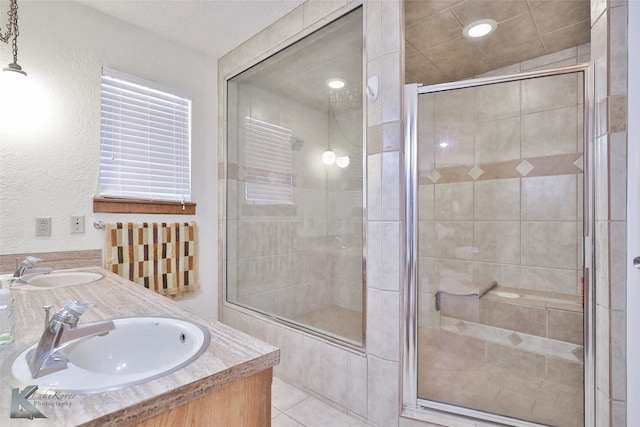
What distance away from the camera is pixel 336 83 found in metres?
1.95

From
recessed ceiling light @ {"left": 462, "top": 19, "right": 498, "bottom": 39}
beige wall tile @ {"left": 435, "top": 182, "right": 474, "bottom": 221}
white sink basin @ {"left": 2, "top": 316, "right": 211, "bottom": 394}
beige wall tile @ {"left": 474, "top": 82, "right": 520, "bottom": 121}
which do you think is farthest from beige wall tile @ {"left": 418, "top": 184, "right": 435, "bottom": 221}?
white sink basin @ {"left": 2, "top": 316, "right": 211, "bottom": 394}

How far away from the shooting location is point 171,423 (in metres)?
0.63

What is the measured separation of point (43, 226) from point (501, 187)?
9.48 feet

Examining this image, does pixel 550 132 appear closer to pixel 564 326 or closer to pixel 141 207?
pixel 564 326

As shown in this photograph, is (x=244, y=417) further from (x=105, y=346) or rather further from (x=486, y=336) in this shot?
(x=486, y=336)

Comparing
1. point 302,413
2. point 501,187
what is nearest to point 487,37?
point 501,187

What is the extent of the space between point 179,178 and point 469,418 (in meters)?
2.36

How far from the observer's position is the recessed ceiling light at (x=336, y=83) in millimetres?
1909

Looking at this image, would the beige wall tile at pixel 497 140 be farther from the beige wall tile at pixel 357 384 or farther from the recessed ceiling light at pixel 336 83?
the beige wall tile at pixel 357 384

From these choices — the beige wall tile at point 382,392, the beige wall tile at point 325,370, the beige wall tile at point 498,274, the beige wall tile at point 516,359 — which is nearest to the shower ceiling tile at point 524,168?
the beige wall tile at point 498,274

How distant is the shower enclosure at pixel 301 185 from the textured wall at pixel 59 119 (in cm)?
68

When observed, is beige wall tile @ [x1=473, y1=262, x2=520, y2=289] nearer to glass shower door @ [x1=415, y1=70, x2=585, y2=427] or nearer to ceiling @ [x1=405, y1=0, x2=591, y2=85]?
glass shower door @ [x1=415, y1=70, x2=585, y2=427]

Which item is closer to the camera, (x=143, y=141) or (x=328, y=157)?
(x=328, y=157)

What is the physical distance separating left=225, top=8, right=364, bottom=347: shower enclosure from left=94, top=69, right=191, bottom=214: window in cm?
36
